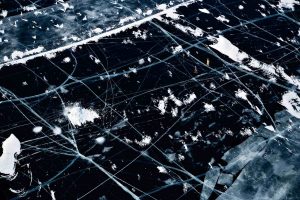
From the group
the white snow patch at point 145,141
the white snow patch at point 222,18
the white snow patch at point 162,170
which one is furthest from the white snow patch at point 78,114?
the white snow patch at point 222,18

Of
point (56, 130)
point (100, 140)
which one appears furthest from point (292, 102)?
point (56, 130)

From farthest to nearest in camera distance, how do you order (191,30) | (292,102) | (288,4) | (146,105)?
(288,4)
(191,30)
(292,102)
(146,105)

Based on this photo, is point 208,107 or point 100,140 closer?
point 100,140

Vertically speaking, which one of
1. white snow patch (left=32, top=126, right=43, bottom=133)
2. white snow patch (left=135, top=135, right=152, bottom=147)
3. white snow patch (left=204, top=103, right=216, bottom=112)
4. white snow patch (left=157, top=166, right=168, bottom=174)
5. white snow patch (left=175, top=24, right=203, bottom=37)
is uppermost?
white snow patch (left=175, top=24, right=203, bottom=37)

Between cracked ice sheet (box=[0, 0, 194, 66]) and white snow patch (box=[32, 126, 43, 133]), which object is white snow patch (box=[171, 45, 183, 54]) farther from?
white snow patch (box=[32, 126, 43, 133])

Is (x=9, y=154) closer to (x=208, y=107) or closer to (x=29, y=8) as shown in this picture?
(x=208, y=107)

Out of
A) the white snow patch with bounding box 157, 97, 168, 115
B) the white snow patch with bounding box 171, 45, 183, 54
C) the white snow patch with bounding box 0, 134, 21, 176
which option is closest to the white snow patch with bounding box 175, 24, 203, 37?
the white snow patch with bounding box 171, 45, 183, 54

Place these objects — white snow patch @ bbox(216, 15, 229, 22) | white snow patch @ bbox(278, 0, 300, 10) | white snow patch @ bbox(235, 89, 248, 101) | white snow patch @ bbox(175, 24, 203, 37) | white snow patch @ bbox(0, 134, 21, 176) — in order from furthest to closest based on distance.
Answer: white snow patch @ bbox(278, 0, 300, 10), white snow patch @ bbox(216, 15, 229, 22), white snow patch @ bbox(175, 24, 203, 37), white snow patch @ bbox(235, 89, 248, 101), white snow patch @ bbox(0, 134, 21, 176)
